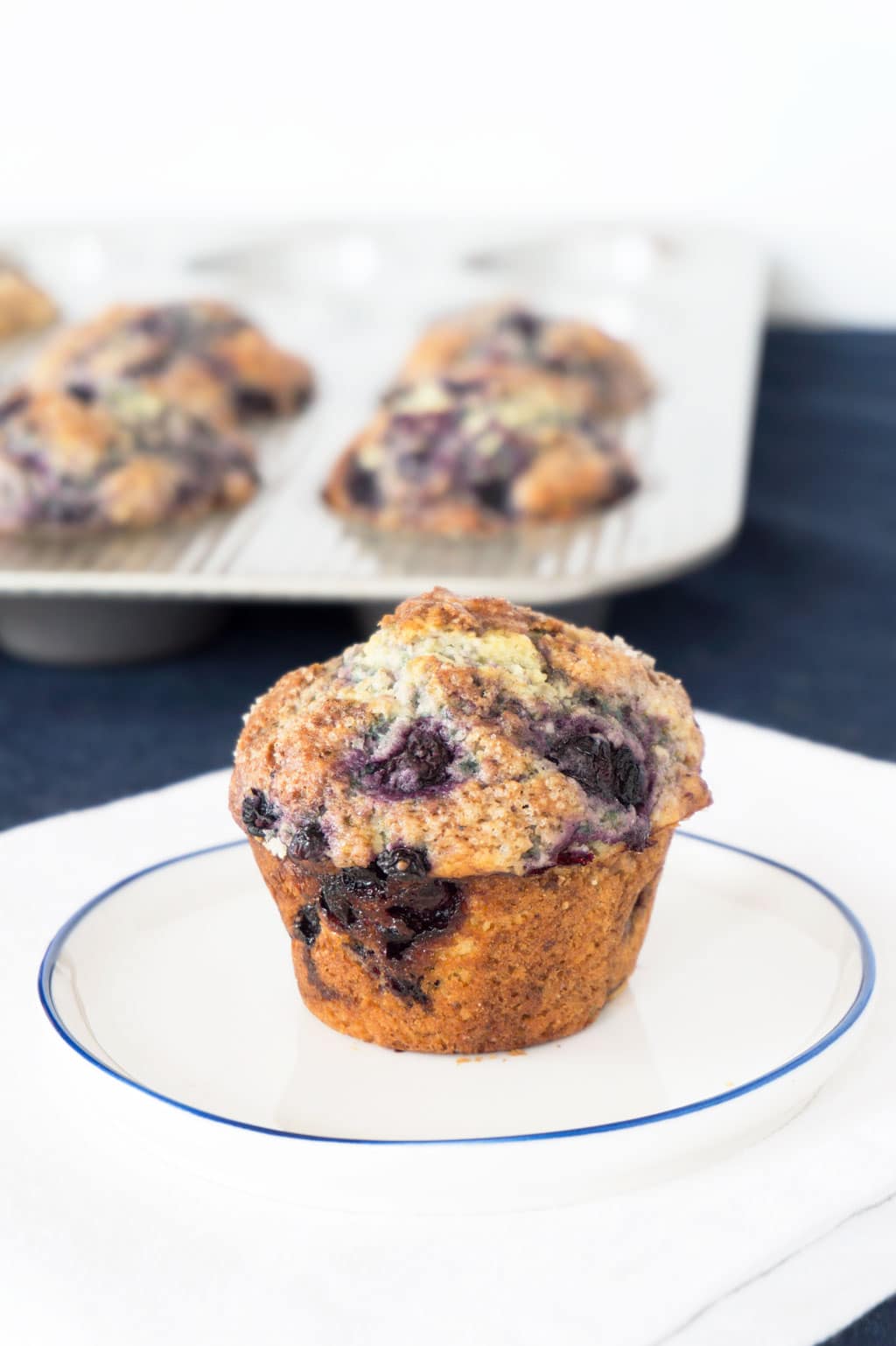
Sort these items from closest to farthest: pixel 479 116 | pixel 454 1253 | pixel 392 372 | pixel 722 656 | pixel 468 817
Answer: pixel 454 1253 < pixel 468 817 < pixel 722 656 < pixel 392 372 < pixel 479 116

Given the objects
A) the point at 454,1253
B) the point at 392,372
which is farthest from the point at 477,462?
the point at 454,1253

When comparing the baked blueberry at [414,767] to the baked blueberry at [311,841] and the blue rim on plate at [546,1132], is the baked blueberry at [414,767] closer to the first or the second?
the baked blueberry at [311,841]

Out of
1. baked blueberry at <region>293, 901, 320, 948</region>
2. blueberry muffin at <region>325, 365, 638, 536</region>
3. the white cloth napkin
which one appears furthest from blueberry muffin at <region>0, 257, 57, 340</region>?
the white cloth napkin

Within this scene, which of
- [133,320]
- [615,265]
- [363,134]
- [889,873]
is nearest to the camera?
[889,873]

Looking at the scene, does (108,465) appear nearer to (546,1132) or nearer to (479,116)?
(546,1132)

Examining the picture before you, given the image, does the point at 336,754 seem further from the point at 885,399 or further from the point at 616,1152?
the point at 885,399

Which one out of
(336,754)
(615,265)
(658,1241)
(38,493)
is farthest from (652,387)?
(658,1241)

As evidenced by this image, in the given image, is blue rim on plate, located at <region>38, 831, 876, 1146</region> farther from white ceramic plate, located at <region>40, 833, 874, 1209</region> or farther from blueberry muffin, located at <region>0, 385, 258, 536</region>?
blueberry muffin, located at <region>0, 385, 258, 536</region>

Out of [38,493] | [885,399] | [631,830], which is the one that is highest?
[631,830]
